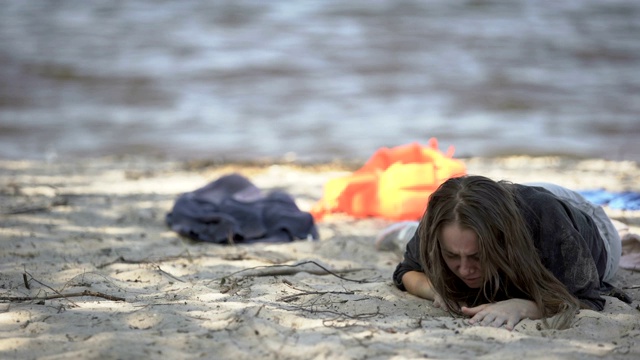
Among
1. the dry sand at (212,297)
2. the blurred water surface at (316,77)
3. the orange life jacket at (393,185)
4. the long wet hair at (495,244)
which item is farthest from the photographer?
the blurred water surface at (316,77)

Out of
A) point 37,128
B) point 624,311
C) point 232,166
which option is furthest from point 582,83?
point 624,311

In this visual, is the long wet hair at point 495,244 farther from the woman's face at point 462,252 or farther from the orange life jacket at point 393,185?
the orange life jacket at point 393,185

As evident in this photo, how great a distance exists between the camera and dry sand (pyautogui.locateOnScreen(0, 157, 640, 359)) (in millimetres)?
2738

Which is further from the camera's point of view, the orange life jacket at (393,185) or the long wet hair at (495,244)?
the orange life jacket at (393,185)

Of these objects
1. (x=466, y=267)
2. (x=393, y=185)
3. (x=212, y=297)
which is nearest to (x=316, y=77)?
(x=393, y=185)

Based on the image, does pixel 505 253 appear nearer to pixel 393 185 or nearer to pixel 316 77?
pixel 393 185

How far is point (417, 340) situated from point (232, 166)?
448 centimetres

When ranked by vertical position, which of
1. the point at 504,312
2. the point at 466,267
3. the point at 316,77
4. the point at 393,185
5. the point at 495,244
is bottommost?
the point at 316,77

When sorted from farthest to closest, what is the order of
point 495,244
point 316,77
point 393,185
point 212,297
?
point 316,77 < point 393,185 < point 212,297 < point 495,244

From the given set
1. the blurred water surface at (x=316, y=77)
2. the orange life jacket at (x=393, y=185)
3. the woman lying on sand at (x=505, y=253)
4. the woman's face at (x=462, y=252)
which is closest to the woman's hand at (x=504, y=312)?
the woman lying on sand at (x=505, y=253)

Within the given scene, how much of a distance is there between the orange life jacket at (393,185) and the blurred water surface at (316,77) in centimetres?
283

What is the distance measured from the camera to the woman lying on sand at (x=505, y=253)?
299 cm

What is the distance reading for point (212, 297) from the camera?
3.39 meters

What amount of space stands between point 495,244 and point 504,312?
0.91 ft
